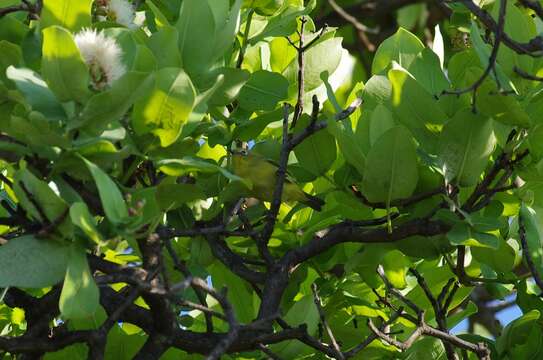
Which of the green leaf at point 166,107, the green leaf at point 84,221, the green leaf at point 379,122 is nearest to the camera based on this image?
the green leaf at point 84,221

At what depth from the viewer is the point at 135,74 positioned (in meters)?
1.23

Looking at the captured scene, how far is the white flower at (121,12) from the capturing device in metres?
1.56

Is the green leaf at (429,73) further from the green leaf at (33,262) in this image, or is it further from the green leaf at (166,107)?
the green leaf at (33,262)

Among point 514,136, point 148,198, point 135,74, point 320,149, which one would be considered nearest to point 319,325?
point 320,149

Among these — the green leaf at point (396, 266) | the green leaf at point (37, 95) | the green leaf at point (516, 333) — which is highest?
the green leaf at point (37, 95)

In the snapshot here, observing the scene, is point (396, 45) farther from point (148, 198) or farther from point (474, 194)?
point (148, 198)

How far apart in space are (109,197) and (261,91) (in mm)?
534

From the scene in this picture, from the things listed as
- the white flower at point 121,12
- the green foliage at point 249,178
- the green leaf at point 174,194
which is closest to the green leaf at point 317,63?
the green foliage at point 249,178

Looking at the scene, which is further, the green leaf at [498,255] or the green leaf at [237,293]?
the green leaf at [237,293]

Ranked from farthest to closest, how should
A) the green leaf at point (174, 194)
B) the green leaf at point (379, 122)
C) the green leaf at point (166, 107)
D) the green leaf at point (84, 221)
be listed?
the green leaf at point (379, 122) → the green leaf at point (174, 194) → the green leaf at point (166, 107) → the green leaf at point (84, 221)

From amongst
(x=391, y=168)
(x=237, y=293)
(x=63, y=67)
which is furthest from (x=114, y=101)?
(x=237, y=293)

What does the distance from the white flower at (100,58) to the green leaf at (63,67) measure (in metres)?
0.05

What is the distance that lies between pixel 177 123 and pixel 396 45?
0.52m

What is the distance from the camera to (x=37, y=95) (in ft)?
4.17
